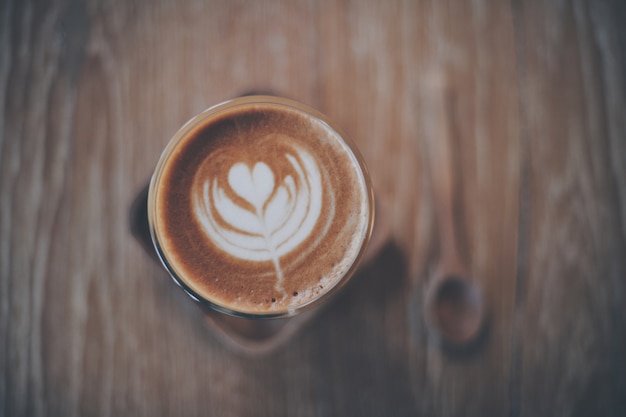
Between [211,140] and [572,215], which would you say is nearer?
[211,140]

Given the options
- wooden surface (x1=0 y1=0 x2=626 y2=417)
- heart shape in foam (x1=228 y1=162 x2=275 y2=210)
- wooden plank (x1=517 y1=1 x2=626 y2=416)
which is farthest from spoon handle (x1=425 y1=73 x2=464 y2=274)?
heart shape in foam (x1=228 y1=162 x2=275 y2=210)

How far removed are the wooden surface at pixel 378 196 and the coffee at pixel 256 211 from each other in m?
0.11

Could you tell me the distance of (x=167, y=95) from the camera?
76 cm

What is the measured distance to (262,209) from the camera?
664 millimetres

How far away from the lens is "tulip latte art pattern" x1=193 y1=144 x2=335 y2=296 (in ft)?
2.17

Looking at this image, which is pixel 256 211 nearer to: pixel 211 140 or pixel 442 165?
pixel 211 140

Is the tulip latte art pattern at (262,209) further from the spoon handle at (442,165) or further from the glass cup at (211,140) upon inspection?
the spoon handle at (442,165)

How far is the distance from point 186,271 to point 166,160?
0.17 metres

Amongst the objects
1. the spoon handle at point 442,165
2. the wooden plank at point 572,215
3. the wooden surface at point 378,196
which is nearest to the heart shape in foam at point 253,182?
the wooden surface at point 378,196

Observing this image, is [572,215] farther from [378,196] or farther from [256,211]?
[256,211]

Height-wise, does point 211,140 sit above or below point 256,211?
above

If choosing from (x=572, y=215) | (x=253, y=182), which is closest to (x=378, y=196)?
(x=253, y=182)

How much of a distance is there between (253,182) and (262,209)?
0.04 meters

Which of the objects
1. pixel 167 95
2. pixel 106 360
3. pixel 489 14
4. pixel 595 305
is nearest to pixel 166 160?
pixel 167 95
